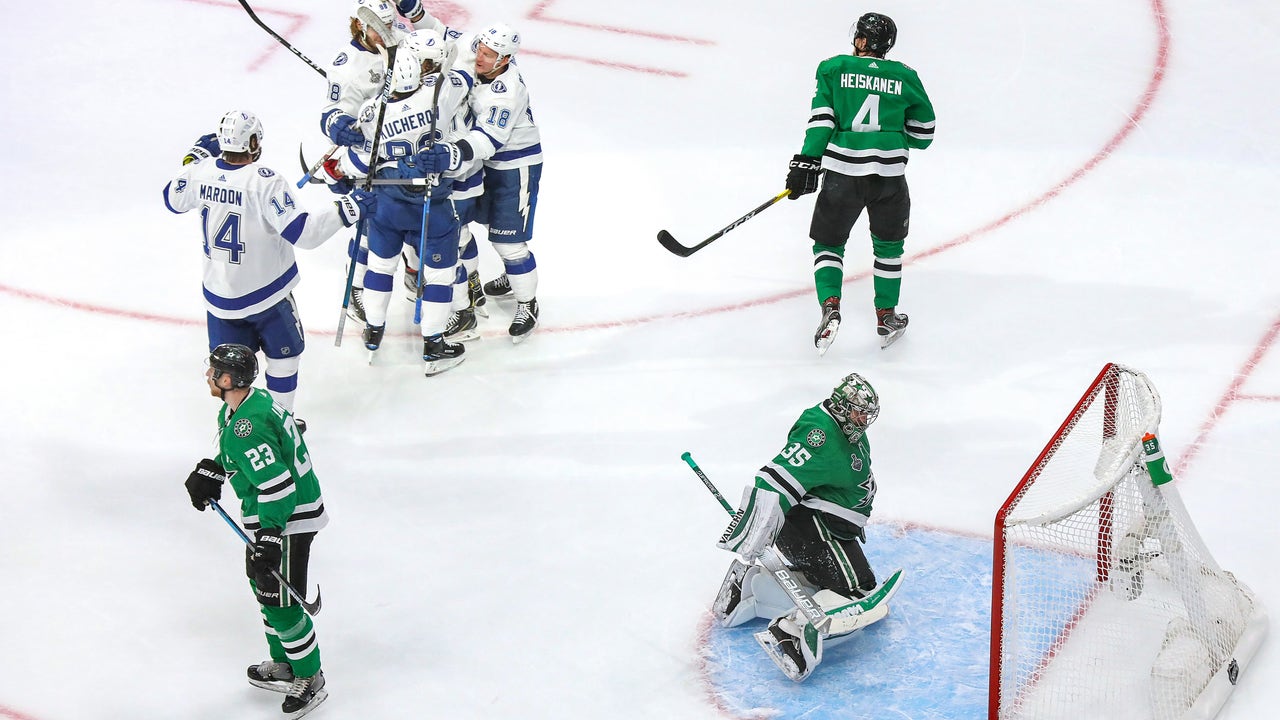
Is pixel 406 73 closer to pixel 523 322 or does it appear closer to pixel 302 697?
pixel 523 322

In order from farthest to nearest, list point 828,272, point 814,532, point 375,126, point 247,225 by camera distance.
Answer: point 828,272 < point 375,126 < point 247,225 < point 814,532

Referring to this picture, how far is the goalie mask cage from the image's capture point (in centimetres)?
364

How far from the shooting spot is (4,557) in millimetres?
4559

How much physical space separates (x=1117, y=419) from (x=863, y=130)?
5.52 feet

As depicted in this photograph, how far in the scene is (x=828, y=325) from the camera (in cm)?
540

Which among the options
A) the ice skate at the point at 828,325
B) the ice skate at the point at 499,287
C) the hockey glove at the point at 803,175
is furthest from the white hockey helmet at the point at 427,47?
the ice skate at the point at 828,325

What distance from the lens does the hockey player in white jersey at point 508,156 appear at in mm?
5297

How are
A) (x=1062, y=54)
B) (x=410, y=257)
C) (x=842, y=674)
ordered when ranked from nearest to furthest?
(x=842, y=674), (x=410, y=257), (x=1062, y=54)

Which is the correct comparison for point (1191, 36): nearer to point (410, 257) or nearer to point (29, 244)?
point (410, 257)

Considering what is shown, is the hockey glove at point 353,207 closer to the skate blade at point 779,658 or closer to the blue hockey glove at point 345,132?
the blue hockey glove at point 345,132

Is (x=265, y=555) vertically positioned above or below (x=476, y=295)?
above

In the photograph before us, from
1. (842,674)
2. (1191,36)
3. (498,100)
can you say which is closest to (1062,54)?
(1191,36)

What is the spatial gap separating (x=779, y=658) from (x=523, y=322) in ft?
7.07

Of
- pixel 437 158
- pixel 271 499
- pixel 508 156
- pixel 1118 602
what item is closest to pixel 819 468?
pixel 1118 602
